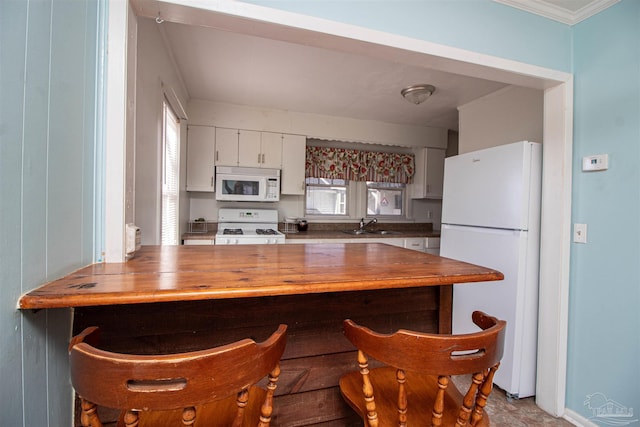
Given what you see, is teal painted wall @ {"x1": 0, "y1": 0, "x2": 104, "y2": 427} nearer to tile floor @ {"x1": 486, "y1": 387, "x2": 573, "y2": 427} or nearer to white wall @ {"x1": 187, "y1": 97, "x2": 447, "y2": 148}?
tile floor @ {"x1": 486, "y1": 387, "x2": 573, "y2": 427}

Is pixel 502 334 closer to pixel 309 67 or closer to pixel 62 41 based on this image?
pixel 62 41

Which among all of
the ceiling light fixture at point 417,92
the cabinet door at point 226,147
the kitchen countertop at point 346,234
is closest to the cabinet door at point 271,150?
the cabinet door at point 226,147

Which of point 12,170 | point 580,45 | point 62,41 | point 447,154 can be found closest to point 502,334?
point 12,170

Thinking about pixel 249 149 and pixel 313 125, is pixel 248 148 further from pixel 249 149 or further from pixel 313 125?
pixel 313 125

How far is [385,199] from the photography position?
4.30m

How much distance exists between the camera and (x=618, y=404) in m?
1.53

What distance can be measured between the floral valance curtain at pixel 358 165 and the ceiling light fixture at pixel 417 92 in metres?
1.25

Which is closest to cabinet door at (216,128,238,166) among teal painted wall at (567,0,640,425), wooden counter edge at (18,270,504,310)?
wooden counter edge at (18,270,504,310)

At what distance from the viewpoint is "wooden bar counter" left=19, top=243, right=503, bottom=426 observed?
0.77 metres

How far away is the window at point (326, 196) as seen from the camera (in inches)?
157

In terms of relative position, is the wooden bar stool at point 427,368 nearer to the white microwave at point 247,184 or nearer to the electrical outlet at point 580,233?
the electrical outlet at point 580,233

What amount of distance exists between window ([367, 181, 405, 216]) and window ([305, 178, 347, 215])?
40 cm

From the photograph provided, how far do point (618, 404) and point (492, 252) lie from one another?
37.8 inches

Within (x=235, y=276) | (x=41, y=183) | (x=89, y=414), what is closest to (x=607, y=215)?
(x=235, y=276)
